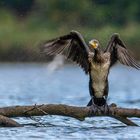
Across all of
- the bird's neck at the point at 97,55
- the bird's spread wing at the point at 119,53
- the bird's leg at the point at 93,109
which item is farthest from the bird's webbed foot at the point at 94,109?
the bird's spread wing at the point at 119,53

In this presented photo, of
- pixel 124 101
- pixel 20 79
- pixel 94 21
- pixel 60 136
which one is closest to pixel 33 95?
pixel 124 101

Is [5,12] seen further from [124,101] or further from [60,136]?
[60,136]

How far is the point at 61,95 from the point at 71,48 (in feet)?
35.5

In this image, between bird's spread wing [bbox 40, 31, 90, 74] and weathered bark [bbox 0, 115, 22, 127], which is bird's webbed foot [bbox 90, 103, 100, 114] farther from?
weathered bark [bbox 0, 115, 22, 127]

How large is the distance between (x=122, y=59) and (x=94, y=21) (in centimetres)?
2734

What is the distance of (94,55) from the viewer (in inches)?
642

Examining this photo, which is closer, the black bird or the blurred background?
the black bird

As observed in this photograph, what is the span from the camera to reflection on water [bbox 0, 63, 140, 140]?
1619 centimetres

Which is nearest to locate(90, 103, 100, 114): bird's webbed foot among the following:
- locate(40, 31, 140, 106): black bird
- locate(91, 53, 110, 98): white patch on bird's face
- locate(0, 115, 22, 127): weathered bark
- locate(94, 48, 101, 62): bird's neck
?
locate(40, 31, 140, 106): black bird

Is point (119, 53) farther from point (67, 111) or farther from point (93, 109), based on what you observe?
point (67, 111)

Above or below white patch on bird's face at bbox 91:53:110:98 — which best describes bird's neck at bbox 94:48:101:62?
above

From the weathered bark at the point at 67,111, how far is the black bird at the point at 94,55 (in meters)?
0.34

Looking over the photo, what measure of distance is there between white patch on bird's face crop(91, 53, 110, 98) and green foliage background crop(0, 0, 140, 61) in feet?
65.3

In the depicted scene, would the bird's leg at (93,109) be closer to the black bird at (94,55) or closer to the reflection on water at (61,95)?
the black bird at (94,55)
